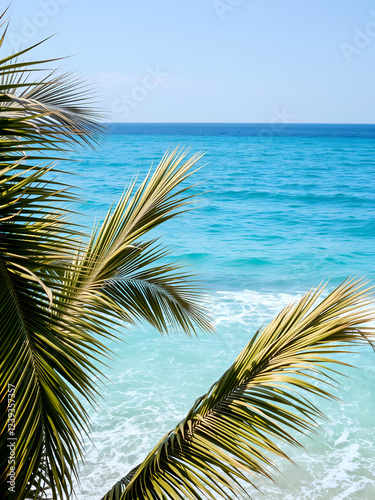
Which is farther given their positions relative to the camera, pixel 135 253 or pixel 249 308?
pixel 249 308

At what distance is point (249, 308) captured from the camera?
400 inches

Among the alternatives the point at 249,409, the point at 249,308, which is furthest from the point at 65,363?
the point at 249,308

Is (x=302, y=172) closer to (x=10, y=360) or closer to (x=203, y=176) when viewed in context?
(x=203, y=176)

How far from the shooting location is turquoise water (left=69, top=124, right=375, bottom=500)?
5406 millimetres

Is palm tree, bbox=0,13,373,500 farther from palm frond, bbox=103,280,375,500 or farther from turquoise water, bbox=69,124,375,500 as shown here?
turquoise water, bbox=69,124,375,500

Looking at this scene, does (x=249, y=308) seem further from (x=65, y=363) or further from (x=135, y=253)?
(x=65, y=363)

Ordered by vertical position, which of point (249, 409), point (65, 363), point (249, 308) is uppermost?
point (65, 363)

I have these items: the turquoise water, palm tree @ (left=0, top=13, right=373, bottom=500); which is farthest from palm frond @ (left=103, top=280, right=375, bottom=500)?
the turquoise water

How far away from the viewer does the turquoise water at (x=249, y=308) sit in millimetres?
5406

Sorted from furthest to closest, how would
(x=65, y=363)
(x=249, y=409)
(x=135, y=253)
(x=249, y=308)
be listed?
(x=249, y=308) → (x=135, y=253) → (x=249, y=409) → (x=65, y=363)

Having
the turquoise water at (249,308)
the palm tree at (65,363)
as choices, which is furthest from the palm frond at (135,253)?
the turquoise water at (249,308)

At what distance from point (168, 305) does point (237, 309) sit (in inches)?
283

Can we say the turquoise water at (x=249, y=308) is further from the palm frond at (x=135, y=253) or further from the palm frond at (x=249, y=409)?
the palm frond at (x=249, y=409)

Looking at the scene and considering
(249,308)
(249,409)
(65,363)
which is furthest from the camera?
(249,308)
